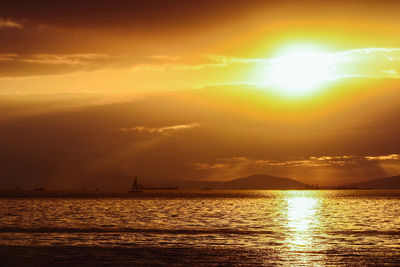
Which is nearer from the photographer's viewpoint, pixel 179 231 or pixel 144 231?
pixel 144 231

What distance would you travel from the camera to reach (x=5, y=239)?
192 feet

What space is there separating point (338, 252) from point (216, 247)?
476 inches

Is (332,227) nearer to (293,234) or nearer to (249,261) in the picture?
(293,234)

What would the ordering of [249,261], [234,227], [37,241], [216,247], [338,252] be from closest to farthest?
[249,261]
[338,252]
[216,247]
[37,241]
[234,227]

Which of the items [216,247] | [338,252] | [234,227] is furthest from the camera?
[234,227]

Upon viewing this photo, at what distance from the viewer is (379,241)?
5903 centimetres

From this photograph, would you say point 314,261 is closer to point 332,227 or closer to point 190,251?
point 190,251

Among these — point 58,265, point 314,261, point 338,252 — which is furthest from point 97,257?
point 338,252

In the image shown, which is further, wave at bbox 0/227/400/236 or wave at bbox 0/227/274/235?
wave at bbox 0/227/274/235

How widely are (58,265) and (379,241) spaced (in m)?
36.9

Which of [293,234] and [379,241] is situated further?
[293,234]

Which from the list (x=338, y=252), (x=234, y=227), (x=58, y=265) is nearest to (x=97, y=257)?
(x=58, y=265)

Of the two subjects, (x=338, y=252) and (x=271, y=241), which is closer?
(x=338, y=252)

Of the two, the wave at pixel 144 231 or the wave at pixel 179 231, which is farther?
the wave at pixel 144 231
